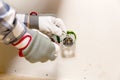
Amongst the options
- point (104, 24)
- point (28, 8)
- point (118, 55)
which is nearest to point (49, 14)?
point (28, 8)

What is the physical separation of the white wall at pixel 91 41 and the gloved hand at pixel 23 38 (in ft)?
0.64

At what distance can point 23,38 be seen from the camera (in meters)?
0.75

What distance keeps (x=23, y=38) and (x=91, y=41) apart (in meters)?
0.36

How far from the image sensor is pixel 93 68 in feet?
3.32

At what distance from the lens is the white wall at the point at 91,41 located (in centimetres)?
95

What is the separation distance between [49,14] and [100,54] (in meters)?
0.29

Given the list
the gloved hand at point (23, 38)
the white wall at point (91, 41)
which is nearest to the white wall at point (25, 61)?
the white wall at point (91, 41)

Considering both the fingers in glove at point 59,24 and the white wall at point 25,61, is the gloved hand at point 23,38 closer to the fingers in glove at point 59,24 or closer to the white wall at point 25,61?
the fingers in glove at point 59,24

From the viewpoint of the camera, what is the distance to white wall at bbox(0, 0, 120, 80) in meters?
0.95

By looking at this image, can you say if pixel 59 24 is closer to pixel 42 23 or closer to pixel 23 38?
pixel 42 23

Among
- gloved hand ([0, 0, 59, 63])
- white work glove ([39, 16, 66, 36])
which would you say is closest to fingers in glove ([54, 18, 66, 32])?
white work glove ([39, 16, 66, 36])

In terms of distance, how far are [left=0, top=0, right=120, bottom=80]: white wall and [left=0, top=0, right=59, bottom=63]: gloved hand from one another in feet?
0.64

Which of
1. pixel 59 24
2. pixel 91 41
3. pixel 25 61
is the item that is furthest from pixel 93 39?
pixel 25 61

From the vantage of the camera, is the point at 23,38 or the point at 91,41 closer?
the point at 23,38
